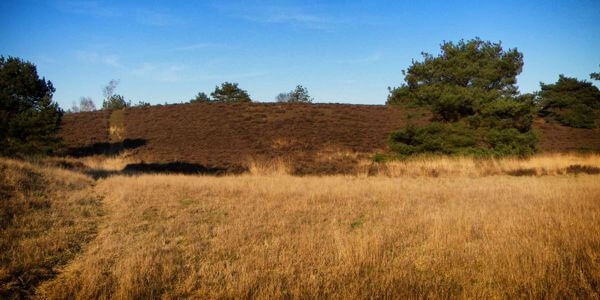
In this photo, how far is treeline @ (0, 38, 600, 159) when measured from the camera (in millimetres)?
18656

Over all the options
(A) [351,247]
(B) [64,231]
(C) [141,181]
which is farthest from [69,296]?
(C) [141,181]

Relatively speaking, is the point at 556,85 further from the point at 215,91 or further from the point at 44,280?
the point at 44,280

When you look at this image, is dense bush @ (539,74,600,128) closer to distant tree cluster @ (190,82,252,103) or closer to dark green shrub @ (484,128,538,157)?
dark green shrub @ (484,128,538,157)

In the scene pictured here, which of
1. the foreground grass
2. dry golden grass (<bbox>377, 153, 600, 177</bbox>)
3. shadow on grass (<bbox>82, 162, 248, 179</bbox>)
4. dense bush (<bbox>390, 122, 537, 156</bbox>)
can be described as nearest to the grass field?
the foreground grass

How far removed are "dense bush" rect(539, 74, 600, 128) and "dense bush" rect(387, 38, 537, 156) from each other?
20823 millimetres

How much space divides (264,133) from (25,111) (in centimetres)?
1702

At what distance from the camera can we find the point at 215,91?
50.1m

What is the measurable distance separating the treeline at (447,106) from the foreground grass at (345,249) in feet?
33.3

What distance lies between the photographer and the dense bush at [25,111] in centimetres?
1781

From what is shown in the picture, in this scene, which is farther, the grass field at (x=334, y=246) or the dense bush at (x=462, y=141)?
the dense bush at (x=462, y=141)

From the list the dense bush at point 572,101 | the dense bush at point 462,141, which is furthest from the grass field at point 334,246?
the dense bush at point 572,101

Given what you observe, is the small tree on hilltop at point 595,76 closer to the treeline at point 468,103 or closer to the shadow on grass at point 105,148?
the treeline at point 468,103

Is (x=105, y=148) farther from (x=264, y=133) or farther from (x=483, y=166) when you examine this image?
(x=483, y=166)

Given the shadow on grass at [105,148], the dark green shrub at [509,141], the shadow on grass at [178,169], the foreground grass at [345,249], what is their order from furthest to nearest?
the shadow on grass at [105,148] < the shadow on grass at [178,169] < the dark green shrub at [509,141] < the foreground grass at [345,249]
